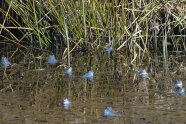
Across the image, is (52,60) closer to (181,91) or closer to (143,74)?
(143,74)

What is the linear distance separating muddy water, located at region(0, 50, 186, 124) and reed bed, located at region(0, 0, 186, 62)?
607 millimetres

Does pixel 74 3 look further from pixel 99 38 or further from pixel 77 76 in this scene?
pixel 77 76

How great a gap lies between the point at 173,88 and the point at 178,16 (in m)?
2.08

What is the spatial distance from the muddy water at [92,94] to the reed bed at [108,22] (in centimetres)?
61

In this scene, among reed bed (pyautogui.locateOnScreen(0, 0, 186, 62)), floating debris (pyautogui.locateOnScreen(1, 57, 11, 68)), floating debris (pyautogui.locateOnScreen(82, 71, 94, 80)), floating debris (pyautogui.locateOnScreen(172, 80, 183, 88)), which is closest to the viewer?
floating debris (pyautogui.locateOnScreen(172, 80, 183, 88))

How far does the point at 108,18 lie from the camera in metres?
4.94

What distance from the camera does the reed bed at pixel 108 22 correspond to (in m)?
4.95

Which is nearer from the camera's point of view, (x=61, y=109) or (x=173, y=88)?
(x=61, y=109)

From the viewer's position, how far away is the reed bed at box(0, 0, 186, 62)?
4949 mm

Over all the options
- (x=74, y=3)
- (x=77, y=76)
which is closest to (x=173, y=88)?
(x=77, y=76)

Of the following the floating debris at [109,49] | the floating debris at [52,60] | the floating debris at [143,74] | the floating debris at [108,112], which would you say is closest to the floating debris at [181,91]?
the floating debris at [143,74]

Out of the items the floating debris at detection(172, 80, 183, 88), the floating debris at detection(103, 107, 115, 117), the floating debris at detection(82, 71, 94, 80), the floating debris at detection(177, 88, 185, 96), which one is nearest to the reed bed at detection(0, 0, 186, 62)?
the floating debris at detection(82, 71, 94, 80)

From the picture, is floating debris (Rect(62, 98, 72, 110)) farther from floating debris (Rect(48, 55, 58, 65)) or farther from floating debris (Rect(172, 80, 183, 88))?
floating debris (Rect(48, 55, 58, 65))

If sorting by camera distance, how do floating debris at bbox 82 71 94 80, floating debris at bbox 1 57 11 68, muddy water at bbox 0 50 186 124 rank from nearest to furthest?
muddy water at bbox 0 50 186 124, floating debris at bbox 82 71 94 80, floating debris at bbox 1 57 11 68
